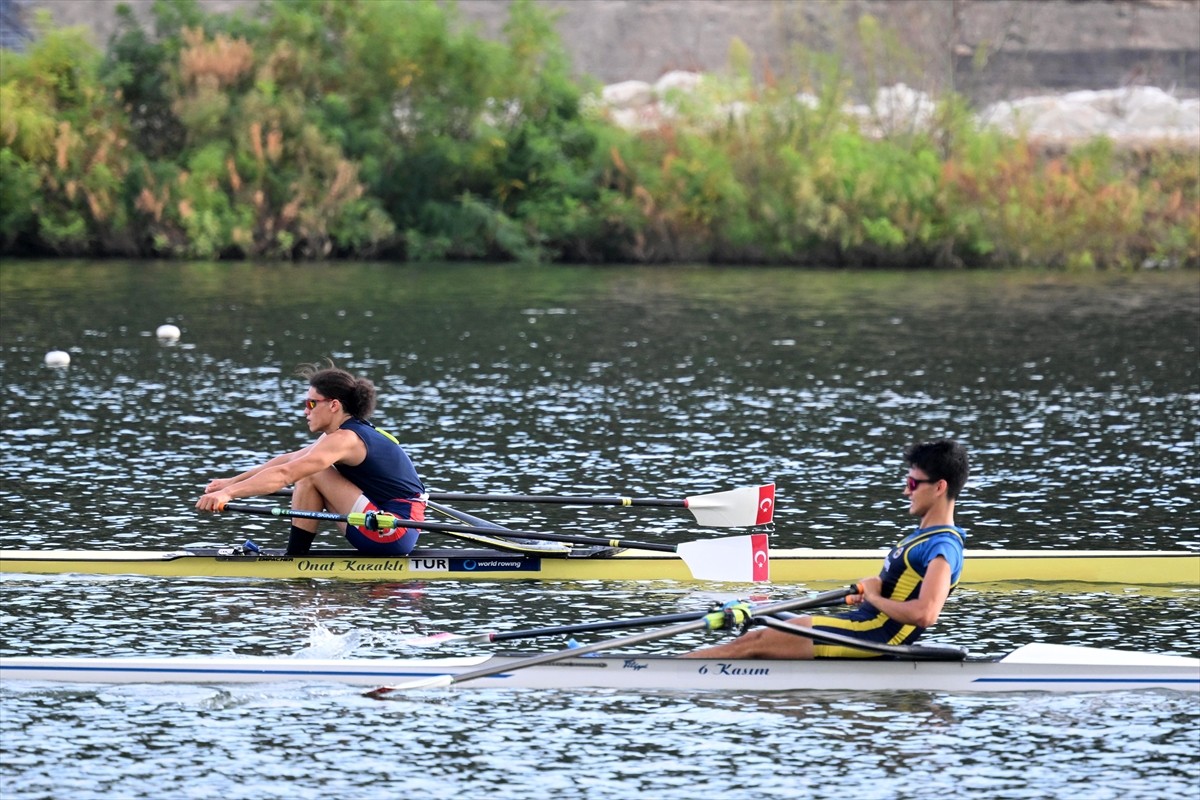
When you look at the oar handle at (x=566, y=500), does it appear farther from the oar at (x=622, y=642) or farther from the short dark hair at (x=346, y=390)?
the oar at (x=622, y=642)

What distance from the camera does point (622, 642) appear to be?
31.6ft

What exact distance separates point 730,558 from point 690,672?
5.61 feet

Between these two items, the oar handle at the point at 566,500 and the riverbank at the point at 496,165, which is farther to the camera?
the riverbank at the point at 496,165

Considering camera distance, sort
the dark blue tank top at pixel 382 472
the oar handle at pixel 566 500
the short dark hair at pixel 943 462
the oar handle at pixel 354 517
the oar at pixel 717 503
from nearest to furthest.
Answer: the short dark hair at pixel 943 462 < the oar handle at pixel 354 517 < the dark blue tank top at pixel 382 472 < the oar at pixel 717 503 < the oar handle at pixel 566 500

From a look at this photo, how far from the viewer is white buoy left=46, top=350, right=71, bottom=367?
24.8 meters

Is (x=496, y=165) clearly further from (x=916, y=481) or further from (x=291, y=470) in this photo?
(x=916, y=481)

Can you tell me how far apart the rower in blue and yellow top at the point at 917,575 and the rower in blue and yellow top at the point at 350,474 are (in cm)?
369

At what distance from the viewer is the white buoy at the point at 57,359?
2484 cm

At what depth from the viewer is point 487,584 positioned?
503 inches

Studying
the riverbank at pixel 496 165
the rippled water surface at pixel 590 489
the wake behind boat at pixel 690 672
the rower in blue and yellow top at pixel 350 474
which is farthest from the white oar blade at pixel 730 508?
the riverbank at pixel 496 165

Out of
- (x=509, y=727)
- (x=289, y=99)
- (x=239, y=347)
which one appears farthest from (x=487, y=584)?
(x=289, y=99)

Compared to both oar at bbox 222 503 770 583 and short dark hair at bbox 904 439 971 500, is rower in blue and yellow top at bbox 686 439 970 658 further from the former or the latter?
oar at bbox 222 503 770 583

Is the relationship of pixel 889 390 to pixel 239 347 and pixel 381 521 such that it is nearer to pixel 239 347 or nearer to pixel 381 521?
pixel 239 347

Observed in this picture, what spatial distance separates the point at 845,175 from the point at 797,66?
5574 mm
